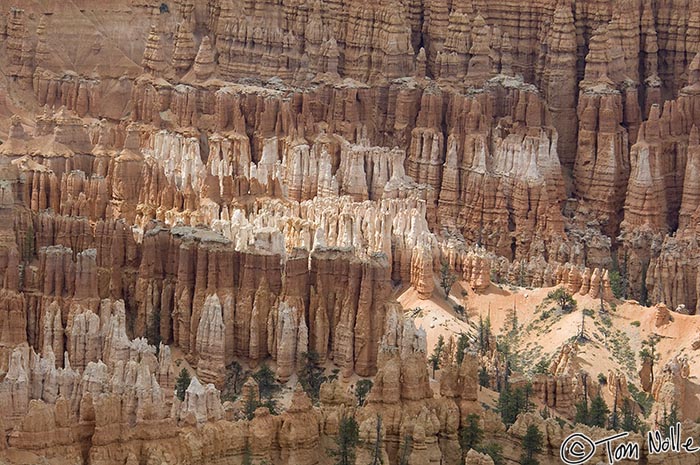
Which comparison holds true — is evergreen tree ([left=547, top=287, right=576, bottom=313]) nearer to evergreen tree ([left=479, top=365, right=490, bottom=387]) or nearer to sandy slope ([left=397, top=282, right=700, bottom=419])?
sandy slope ([left=397, top=282, right=700, bottom=419])

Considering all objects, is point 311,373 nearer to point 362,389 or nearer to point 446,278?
point 362,389

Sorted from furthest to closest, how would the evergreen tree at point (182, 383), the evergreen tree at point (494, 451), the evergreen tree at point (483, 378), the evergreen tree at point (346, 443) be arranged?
the evergreen tree at point (483, 378) → the evergreen tree at point (182, 383) → the evergreen tree at point (494, 451) → the evergreen tree at point (346, 443)

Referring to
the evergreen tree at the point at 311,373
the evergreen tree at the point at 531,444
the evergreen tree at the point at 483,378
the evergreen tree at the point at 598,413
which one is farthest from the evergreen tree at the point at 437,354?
the evergreen tree at the point at 531,444

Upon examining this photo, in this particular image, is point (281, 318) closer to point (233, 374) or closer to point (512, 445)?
point (233, 374)

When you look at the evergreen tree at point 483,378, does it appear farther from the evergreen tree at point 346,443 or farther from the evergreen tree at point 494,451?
the evergreen tree at point 346,443

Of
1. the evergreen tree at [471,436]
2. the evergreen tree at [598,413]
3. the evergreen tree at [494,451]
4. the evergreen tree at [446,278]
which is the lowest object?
the evergreen tree at [494,451]

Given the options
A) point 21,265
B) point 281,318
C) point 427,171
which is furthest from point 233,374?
point 427,171

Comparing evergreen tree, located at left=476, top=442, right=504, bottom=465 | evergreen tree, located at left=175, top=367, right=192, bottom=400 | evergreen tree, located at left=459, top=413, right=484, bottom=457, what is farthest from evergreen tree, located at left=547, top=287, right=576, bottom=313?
evergreen tree, located at left=476, top=442, right=504, bottom=465
